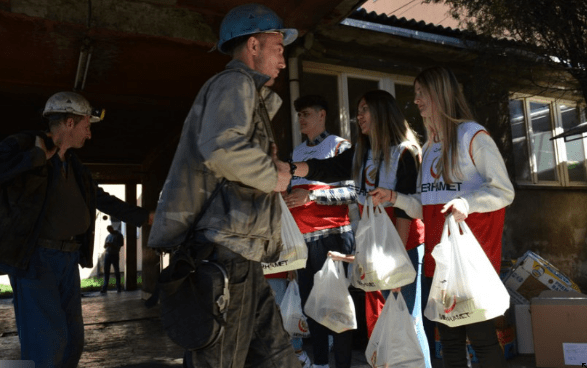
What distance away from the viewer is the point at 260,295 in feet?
6.34

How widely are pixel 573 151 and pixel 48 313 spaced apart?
394 inches

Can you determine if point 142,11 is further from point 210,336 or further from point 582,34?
point 582,34

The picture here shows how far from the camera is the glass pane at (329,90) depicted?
662cm

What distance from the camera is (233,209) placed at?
1817 millimetres

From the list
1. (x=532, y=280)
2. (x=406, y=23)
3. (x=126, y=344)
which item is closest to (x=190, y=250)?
(x=532, y=280)

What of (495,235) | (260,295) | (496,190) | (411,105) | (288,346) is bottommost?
(288,346)

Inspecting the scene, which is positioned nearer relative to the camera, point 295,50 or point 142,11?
point 142,11

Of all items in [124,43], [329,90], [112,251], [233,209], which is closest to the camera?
[233,209]

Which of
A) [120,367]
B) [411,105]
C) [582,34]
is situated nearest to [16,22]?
[120,367]

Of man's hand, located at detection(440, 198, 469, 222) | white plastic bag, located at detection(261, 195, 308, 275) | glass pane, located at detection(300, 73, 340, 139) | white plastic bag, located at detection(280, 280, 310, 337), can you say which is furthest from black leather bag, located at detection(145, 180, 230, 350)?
glass pane, located at detection(300, 73, 340, 139)

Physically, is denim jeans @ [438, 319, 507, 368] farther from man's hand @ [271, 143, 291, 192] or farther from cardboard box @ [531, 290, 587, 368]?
cardboard box @ [531, 290, 587, 368]

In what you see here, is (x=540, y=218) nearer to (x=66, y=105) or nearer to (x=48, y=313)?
(x=66, y=105)

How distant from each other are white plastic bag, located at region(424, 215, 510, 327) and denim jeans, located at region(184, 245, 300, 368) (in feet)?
2.53

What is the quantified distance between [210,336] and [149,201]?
993 centimetres
